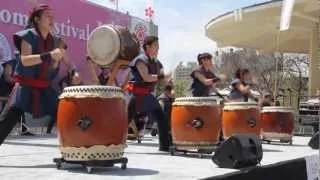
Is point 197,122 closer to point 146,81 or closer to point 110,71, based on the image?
point 146,81

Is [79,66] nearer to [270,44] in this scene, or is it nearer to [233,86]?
[233,86]

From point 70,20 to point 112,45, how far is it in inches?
259

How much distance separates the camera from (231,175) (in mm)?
4168

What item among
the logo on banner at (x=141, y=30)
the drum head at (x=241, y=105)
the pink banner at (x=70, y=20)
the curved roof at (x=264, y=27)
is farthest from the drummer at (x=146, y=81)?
the curved roof at (x=264, y=27)

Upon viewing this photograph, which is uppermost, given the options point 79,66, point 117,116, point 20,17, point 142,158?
point 20,17

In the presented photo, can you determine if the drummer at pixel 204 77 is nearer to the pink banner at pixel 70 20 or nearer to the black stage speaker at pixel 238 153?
the black stage speaker at pixel 238 153

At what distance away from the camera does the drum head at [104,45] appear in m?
6.36

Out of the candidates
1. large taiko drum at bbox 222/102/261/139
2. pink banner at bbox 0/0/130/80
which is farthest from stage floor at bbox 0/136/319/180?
pink banner at bbox 0/0/130/80

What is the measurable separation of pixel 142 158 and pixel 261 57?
31.5 m

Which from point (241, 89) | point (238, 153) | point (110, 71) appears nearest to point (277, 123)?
point (241, 89)

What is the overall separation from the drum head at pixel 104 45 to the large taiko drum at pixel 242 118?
2007 mm

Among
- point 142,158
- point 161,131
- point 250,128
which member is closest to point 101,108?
point 142,158

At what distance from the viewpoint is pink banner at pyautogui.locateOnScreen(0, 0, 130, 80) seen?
35.7 feet

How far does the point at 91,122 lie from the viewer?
4414mm
